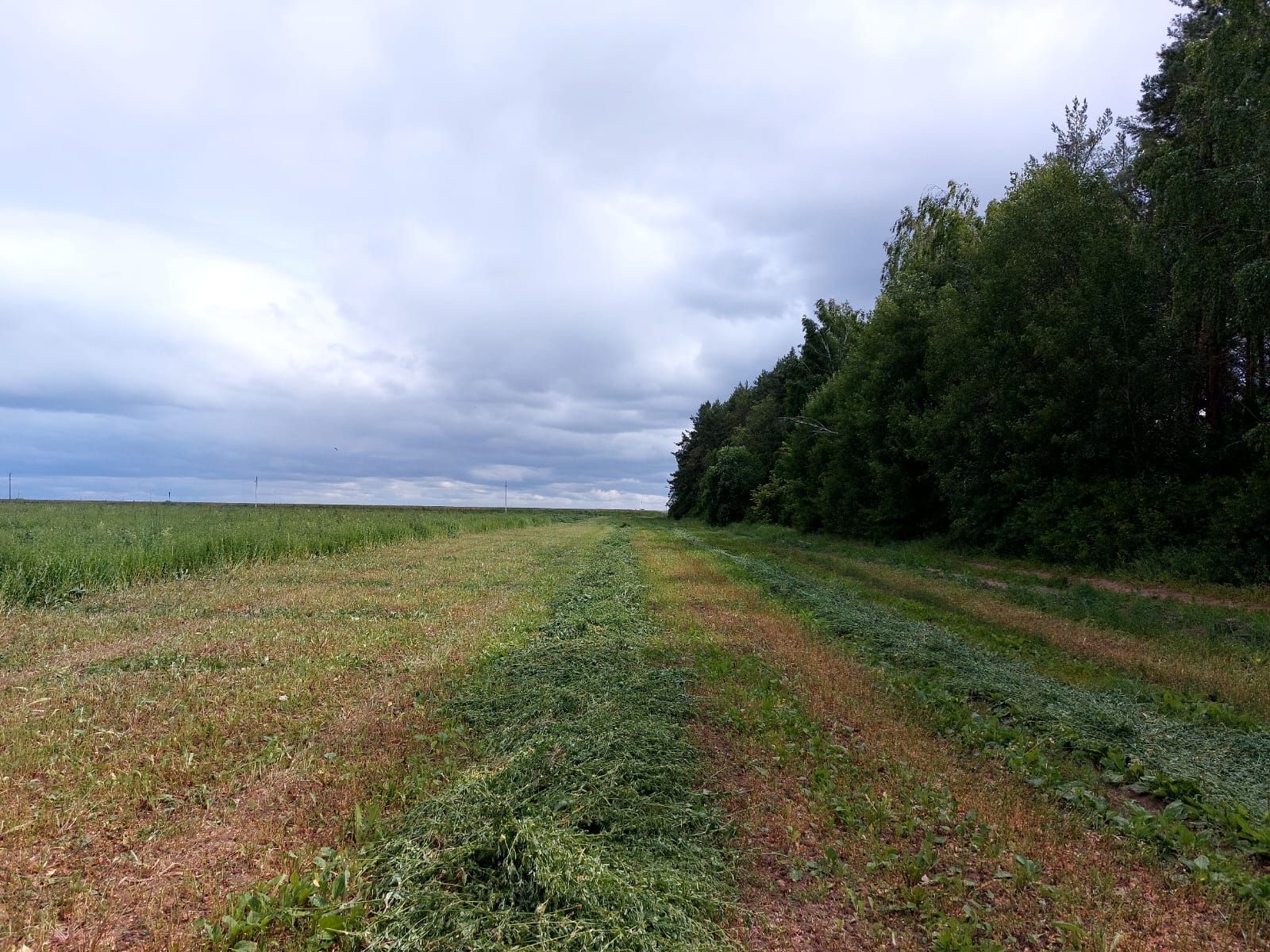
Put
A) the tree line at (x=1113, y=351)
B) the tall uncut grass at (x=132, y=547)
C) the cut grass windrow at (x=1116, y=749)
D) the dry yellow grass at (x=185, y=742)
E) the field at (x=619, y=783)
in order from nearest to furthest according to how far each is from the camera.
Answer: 1. the field at (x=619, y=783)
2. the dry yellow grass at (x=185, y=742)
3. the cut grass windrow at (x=1116, y=749)
4. the tall uncut grass at (x=132, y=547)
5. the tree line at (x=1113, y=351)

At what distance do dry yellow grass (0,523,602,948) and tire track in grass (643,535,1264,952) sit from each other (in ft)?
7.76

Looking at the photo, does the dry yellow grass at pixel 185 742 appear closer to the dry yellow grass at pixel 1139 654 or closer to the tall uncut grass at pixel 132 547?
the tall uncut grass at pixel 132 547

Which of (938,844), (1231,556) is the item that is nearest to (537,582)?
(938,844)

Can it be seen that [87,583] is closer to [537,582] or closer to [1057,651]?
[537,582]

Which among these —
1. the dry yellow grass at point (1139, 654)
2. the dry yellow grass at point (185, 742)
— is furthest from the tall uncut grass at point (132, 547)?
the dry yellow grass at point (1139, 654)

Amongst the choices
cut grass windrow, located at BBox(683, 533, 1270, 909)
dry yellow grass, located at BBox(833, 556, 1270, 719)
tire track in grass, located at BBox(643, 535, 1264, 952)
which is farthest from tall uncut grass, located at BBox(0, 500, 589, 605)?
dry yellow grass, located at BBox(833, 556, 1270, 719)

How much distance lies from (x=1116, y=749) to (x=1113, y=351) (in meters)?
14.7

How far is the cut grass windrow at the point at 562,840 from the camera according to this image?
2.70m

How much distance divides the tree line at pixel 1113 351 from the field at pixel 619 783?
7.30 metres

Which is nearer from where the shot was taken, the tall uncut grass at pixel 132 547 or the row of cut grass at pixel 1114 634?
the row of cut grass at pixel 1114 634

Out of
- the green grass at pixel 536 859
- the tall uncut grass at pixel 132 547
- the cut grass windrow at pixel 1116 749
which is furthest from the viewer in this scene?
the tall uncut grass at pixel 132 547

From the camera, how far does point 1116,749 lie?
15.7 feet

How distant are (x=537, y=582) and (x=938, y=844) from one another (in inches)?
398

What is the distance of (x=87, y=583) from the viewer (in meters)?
10.7
